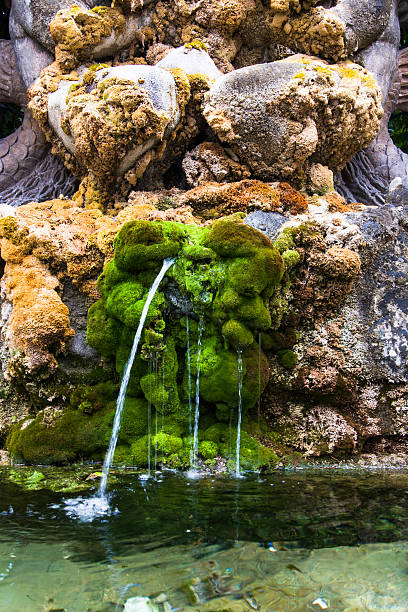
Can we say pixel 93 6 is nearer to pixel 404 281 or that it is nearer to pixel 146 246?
pixel 146 246

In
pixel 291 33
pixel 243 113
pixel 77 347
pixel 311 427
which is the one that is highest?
pixel 291 33

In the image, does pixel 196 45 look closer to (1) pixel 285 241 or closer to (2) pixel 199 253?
(1) pixel 285 241

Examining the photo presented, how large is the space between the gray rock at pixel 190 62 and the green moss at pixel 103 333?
509 cm

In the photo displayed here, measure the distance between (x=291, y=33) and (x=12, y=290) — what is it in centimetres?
741

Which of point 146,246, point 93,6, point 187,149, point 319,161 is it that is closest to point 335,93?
point 319,161

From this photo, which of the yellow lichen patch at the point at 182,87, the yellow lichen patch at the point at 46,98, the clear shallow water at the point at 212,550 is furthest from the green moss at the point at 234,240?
the yellow lichen patch at the point at 46,98

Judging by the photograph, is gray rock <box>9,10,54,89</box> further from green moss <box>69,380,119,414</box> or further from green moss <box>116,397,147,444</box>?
green moss <box>116,397,147,444</box>

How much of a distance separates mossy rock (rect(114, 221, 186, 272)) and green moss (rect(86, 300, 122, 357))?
0.66 meters

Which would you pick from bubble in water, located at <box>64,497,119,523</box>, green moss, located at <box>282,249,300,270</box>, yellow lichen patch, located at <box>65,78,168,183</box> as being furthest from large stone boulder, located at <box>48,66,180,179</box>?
bubble in water, located at <box>64,497,119,523</box>

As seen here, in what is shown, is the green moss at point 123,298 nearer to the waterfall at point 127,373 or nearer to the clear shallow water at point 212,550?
the waterfall at point 127,373

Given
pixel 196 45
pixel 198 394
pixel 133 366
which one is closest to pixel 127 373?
pixel 133 366

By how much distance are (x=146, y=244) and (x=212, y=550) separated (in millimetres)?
3489

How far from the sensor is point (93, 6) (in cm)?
941

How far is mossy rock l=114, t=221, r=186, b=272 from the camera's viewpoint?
541 cm
